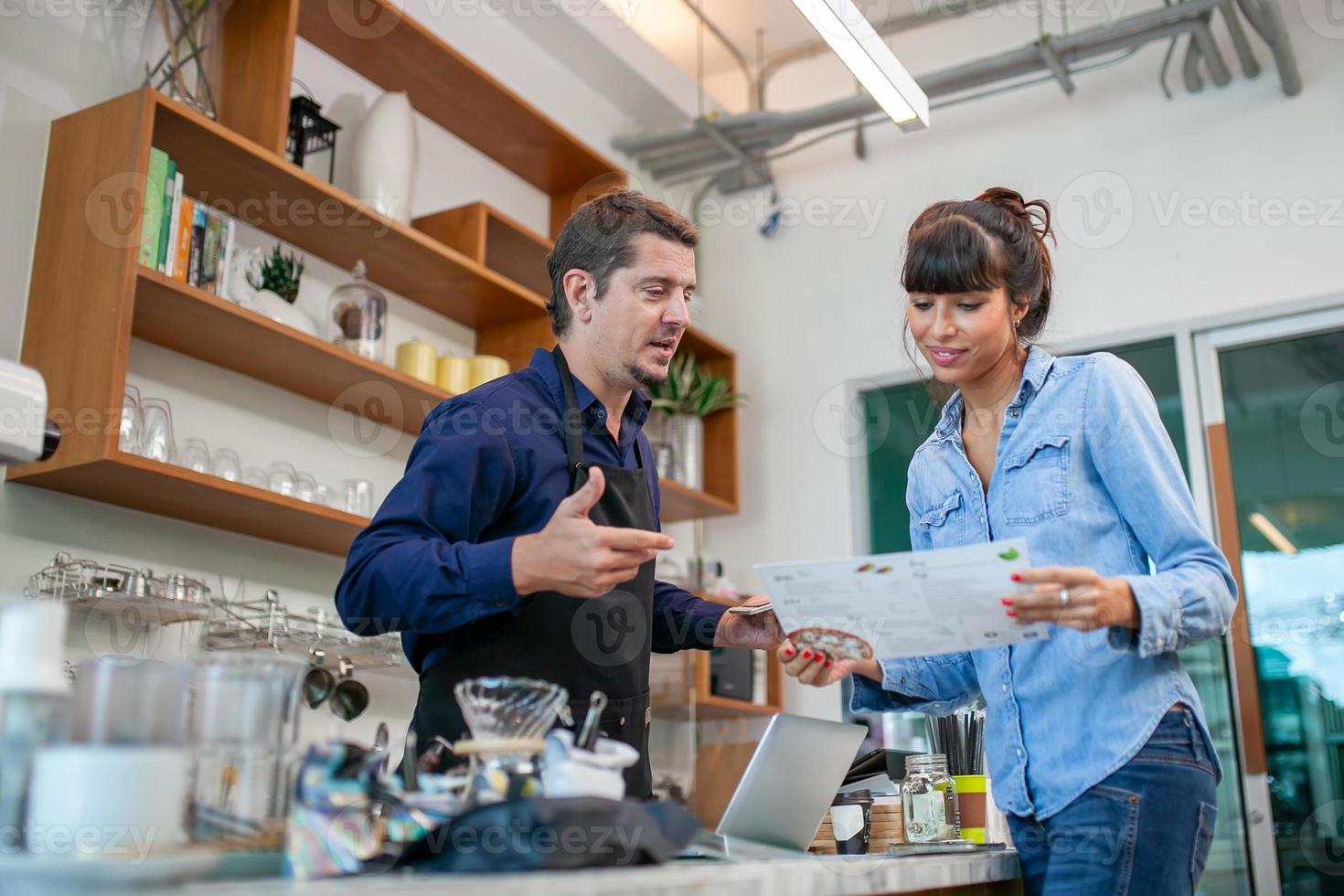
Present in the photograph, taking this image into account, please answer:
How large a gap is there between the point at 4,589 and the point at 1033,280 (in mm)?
2124

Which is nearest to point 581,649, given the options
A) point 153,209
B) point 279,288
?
point 153,209

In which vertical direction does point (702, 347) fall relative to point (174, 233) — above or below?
above

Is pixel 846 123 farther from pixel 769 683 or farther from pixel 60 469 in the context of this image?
pixel 60 469

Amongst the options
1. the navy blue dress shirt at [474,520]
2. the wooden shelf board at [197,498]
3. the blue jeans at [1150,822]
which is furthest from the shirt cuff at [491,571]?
the wooden shelf board at [197,498]

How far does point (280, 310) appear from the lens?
3.02 metres

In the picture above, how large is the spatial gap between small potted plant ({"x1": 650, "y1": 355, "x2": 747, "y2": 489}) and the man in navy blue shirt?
2.27 m

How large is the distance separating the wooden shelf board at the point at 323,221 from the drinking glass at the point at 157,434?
0.59 m

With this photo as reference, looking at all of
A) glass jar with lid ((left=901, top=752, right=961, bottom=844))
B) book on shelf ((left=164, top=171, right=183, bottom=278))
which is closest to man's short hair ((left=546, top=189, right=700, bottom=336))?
glass jar with lid ((left=901, top=752, right=961, bottom=844))

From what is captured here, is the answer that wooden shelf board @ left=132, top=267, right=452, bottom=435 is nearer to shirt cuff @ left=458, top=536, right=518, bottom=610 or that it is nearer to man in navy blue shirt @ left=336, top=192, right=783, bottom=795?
man in navy blue shirt @ left=336, top=192, right=783, bottom=795

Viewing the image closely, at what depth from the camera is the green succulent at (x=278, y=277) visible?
308 centimetres

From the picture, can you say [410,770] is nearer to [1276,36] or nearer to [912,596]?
[912,596]

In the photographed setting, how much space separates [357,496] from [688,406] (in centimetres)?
169

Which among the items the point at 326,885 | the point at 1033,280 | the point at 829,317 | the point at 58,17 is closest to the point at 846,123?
the point at 829,317

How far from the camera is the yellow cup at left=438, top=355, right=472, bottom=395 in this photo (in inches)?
137
